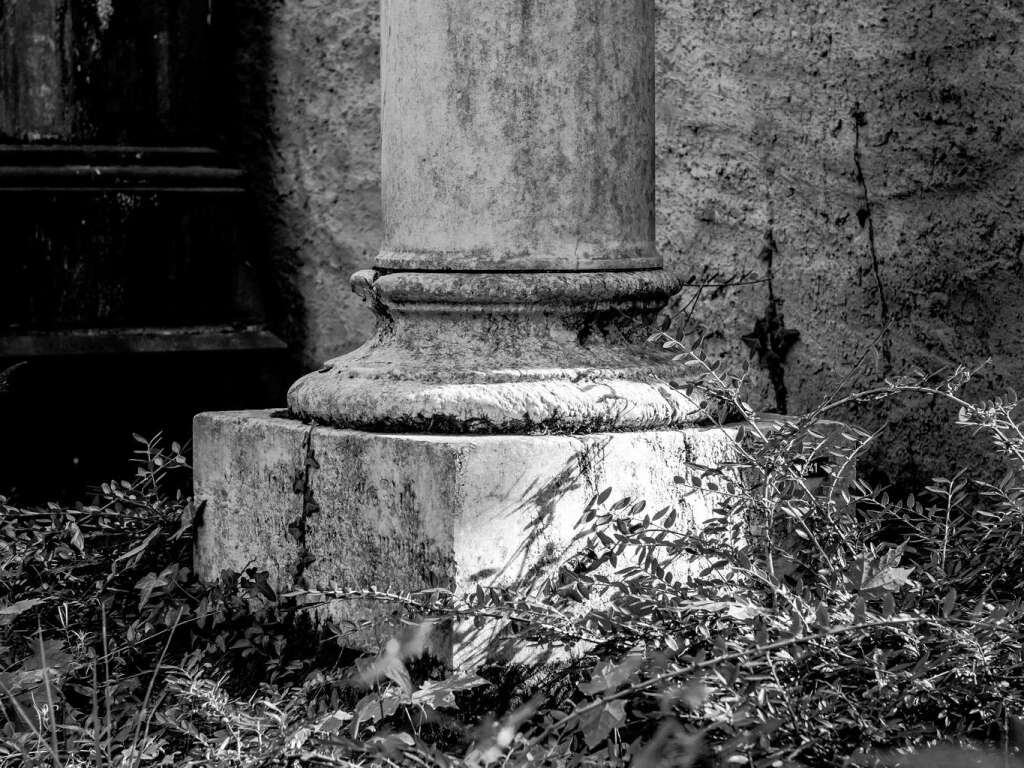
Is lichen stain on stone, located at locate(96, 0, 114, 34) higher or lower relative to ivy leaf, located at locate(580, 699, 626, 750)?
higher

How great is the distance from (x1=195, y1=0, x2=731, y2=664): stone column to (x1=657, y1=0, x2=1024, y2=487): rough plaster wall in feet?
2.98

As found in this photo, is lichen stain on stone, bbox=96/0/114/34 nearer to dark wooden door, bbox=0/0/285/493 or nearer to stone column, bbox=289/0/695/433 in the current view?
dark wooden door, bbox=0/0/285/493

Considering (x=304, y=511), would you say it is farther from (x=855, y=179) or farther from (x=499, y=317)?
(x=855, y=179)

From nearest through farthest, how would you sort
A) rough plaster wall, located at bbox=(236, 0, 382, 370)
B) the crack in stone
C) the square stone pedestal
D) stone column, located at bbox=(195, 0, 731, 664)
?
the square stone pedestal, stone column, located at bbox=(195, 0, 731, 664), the crack in stone, rough plaster wall, located at bbox=(236, 0, 382, 370)

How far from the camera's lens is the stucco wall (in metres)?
2.87

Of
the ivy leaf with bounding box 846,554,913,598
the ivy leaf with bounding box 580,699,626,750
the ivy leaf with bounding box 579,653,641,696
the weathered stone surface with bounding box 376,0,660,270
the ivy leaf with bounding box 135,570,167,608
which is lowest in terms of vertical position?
the ivy leaf with bounding box 135,570,167,608

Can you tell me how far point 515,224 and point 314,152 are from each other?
195 cm

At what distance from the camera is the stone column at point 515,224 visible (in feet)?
7.15

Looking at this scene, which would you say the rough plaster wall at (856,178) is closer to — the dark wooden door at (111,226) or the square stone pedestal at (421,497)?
the square stone pedestal at (421,497)

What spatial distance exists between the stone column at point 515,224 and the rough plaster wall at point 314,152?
1644 millimetres

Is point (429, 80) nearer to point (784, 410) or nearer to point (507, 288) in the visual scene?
point (507, 288)

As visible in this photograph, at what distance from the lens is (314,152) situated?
4.01 m

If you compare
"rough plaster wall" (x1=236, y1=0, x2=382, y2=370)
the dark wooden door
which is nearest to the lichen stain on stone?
the dark wooden door

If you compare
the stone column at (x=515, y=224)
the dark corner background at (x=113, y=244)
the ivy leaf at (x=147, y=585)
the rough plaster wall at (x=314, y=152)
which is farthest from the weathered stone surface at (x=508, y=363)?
the rough plaster wall at (x=314, y=152)
